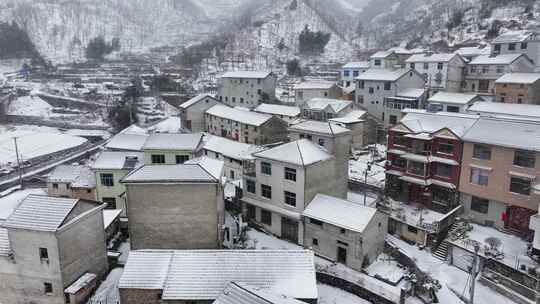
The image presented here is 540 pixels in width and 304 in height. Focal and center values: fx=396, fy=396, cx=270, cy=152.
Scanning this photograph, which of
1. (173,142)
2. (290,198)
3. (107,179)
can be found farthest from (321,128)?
(107,179)

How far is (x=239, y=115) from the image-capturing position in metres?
39.3

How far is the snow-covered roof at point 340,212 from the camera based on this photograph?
2006 cm

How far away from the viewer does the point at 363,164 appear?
32.6 metres

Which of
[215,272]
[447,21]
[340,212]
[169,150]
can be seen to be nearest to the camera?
[215,272]

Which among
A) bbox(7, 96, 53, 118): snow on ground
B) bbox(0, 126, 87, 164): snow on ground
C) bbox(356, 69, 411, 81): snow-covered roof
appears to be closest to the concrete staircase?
bbox(356, 69, 411, 81): snow-covered roof

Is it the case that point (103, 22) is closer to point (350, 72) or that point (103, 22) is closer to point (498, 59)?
point (350, 72)

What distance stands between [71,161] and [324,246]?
32.7 m

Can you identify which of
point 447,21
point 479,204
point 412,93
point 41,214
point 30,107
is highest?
point 447,21

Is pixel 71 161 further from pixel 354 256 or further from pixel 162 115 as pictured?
pixel 354 256

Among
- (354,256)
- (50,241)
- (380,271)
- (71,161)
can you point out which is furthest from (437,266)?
(71,161)

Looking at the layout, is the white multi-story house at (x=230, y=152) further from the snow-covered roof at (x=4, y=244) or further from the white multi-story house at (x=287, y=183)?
the snow-covered roof at (x=4, y=244)

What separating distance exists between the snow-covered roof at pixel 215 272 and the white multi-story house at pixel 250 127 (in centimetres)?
1999

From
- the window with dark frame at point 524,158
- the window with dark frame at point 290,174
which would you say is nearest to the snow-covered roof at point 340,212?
the window with dark frame at point 290,174

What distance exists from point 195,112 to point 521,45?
1401 inches
